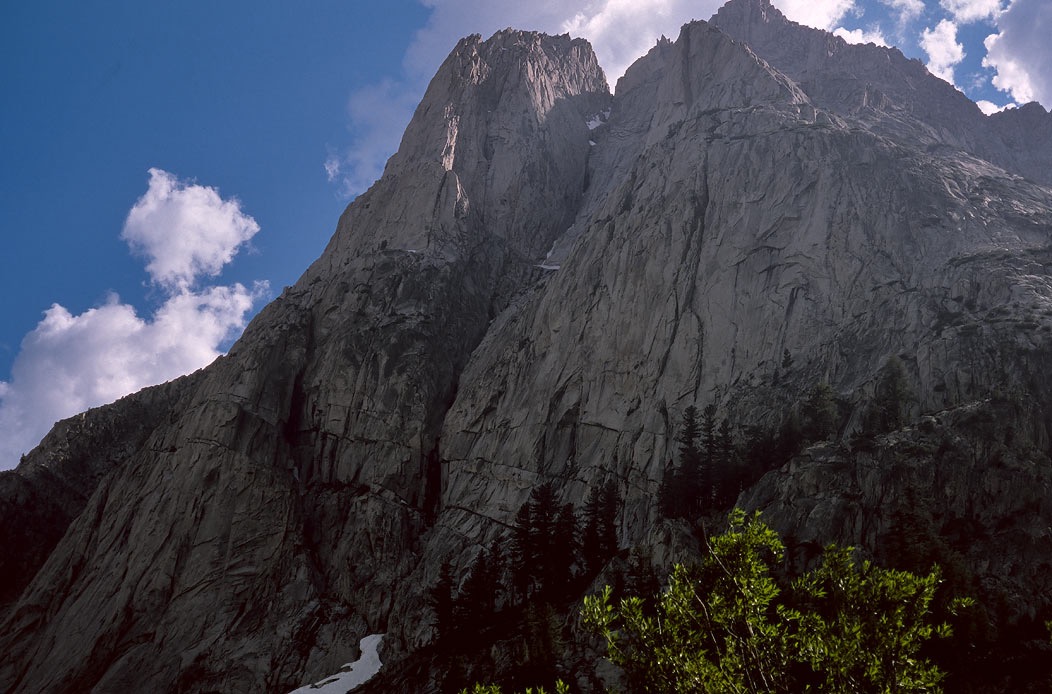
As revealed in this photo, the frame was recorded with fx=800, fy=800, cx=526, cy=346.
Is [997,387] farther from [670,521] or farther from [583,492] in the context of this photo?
[583,492]

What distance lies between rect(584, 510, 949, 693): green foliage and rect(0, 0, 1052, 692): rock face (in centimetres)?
2932

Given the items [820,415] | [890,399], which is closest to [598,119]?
[820,415]

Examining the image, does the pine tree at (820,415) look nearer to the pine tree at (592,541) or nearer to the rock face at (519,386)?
the rock face at (519,386)

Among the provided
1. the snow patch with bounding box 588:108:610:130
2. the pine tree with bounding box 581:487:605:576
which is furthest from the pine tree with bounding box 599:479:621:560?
the snow patch with bounding box 588:108:610:130

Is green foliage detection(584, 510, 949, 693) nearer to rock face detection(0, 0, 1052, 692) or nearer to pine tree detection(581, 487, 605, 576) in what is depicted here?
rock face detection(0, 0, 1052, 692)

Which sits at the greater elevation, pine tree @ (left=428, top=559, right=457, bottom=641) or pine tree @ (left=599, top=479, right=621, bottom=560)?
pine tree @ (left=599, top=479, right=621, bottom=560)

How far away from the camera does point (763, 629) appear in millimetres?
16375

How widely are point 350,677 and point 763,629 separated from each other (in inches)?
2121

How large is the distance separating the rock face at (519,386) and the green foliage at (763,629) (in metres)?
29.3

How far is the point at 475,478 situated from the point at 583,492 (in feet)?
45.2

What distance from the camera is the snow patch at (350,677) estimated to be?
61.8 metres

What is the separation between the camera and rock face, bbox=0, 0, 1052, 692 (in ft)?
201

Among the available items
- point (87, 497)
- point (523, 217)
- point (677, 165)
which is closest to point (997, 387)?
point (677, 165)

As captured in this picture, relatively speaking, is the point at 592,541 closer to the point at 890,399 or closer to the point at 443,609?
the point at 443,609
